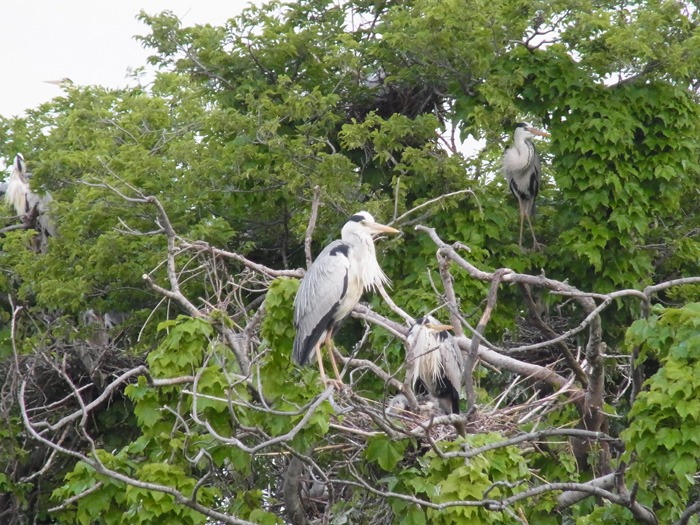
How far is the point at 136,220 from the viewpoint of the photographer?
9969mm

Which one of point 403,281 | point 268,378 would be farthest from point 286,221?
point 268,378

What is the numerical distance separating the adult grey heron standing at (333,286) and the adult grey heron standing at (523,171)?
3532mm

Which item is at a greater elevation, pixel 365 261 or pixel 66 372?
pixel 365 261

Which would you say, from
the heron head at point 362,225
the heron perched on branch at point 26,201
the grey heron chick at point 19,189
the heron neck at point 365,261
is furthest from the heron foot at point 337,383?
the grey heron chick at point 19,189

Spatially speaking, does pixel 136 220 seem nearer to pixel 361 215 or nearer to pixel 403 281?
pixel 403 281

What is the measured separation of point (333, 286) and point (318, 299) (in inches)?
7.9

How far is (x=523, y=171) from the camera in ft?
34.4

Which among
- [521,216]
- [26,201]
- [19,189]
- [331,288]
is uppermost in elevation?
[19,189]

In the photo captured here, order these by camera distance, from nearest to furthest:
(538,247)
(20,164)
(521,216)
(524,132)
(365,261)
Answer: (365,261), (538,247), (521,216), (524,132), (20,164)

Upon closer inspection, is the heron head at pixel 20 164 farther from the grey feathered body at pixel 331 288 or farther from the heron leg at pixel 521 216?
the grey feathered body at pixel 331 288

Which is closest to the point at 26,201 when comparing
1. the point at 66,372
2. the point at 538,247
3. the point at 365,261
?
the point at 66,372

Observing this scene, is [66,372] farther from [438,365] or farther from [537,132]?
[537,132]

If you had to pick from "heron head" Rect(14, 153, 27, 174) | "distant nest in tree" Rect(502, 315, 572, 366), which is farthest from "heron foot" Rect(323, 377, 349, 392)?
"heron head" Rect(14, 153, 27, 174)

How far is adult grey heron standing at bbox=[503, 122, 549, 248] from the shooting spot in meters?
10.2
